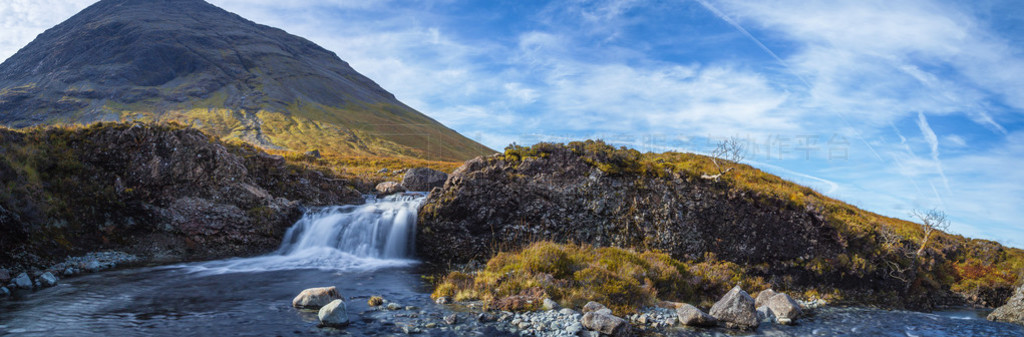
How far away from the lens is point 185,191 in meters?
21.4

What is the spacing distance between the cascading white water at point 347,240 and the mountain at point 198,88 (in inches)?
2745

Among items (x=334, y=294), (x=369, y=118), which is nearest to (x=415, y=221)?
(x=334, y=294)

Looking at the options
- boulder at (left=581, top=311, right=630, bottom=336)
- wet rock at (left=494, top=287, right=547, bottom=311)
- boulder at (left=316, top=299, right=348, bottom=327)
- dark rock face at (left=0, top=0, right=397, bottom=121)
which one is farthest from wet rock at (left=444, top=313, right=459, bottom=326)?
dark rock face at (left=0, top=0, right=397, bottom=121)

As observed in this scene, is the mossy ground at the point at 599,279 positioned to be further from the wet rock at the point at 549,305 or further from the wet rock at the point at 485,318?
the wet rock at the point at 485,318

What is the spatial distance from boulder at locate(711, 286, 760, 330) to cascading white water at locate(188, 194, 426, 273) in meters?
13.1

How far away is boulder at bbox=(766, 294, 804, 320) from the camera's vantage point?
476 inches

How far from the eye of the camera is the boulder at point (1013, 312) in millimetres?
13620

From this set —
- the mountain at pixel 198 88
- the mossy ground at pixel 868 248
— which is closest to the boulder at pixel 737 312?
the mossy ground at pixel 868 248

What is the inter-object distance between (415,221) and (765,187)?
16321 millimetres

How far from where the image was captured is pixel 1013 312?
545 inches

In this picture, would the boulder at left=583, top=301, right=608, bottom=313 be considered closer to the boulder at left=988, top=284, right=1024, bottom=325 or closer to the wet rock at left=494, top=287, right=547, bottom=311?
the wet rock at left=494, top=287, right=547, bottom=311

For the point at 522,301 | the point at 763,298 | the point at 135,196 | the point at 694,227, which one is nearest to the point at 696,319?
the point at 763,298

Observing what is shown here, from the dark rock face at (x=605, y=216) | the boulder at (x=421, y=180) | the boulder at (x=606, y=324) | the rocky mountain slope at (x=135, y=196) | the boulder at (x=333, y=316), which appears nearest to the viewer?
the boulder at (x=606, y=324)

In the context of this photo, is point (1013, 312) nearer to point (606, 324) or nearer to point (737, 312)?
point (737, 312)
